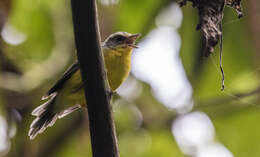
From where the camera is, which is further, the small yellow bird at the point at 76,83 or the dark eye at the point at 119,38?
the dark eye at the point at 119,38

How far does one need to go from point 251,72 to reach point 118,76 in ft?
3.68

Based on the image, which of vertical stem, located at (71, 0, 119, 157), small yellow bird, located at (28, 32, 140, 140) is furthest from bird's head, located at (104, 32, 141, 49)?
vertical stem, located at (71, 0, 119, 157)

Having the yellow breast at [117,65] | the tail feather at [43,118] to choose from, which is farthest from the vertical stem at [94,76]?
the yellow breast at [117,65]

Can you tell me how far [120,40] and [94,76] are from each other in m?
2.48

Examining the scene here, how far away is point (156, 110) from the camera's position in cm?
450

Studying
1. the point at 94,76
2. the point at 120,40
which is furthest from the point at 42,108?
the point at 94,76

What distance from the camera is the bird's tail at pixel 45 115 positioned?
3.79 m

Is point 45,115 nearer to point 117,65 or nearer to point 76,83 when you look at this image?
point 76,83

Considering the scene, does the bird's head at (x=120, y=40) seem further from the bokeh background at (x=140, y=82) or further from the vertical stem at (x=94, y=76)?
the vertical stem at (x=94, y=76)

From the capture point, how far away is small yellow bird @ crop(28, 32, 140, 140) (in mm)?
3893

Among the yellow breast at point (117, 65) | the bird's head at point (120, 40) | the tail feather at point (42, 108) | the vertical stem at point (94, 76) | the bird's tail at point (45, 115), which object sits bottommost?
the bird's tail at point (45, 115)

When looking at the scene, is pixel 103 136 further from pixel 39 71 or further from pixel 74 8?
pixel 39 71

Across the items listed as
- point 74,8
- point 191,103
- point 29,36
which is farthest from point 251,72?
point 74,8

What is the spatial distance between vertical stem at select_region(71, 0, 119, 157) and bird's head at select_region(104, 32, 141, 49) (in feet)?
7.77
